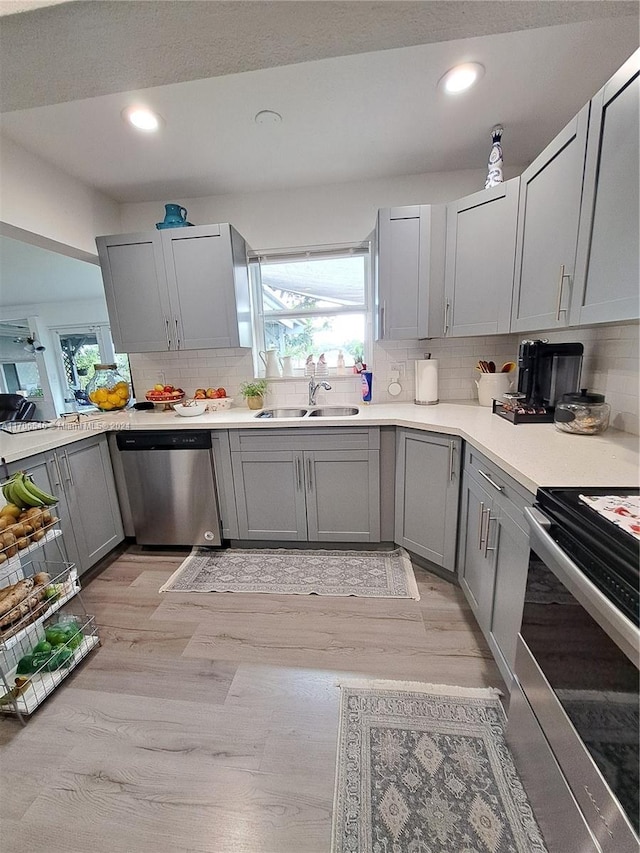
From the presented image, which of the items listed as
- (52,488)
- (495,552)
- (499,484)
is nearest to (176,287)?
(52,488)

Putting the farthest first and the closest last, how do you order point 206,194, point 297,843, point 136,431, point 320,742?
1. point 206,194
2. point 136,431
3. point 320,742
4. point 297,843

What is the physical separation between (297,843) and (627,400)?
79.1 inches

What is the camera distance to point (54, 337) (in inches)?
239

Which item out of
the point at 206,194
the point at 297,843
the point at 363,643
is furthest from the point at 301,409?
the point at 297,843

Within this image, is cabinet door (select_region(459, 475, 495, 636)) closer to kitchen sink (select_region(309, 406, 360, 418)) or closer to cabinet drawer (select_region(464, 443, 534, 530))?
cabinet drawer (select_region(464, 443, 534, 530))

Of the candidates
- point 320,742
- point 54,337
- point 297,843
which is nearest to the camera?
point 297,843

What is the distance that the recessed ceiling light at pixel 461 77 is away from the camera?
1434mm

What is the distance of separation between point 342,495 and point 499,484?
1086mm

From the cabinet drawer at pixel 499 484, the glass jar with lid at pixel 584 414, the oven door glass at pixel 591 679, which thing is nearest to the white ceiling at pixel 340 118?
the glass jar with lid at pixel 584 414

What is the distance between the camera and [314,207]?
96.7 inches

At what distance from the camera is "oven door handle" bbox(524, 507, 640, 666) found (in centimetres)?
60

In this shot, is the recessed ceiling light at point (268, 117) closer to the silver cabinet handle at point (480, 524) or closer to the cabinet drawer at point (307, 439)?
the cabinet drawer at point (307, 439)

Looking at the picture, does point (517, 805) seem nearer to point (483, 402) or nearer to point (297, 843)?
point (297, 843)

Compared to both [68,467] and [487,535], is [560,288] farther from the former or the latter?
[68,467]
